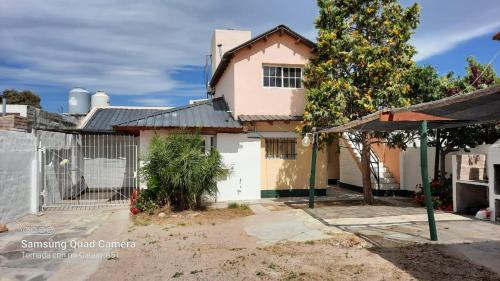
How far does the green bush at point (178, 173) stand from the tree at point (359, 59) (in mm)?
3621

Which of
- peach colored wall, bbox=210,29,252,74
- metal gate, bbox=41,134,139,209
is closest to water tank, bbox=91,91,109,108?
metal gate, bbox=41,134,139,209

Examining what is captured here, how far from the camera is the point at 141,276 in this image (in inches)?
233

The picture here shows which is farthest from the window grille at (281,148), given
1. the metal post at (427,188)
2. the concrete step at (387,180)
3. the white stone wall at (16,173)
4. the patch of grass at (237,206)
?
the white stone wall at (16,173)

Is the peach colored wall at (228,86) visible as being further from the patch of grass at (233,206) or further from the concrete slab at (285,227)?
the concrete slab at (285,227)

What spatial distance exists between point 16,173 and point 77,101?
546 inches

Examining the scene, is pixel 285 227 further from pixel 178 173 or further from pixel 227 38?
pixel 227 38

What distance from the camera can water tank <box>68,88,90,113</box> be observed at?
23.2 meters

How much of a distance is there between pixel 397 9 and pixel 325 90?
136 inches

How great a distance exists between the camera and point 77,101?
2330cm

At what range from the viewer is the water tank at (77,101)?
914 inches

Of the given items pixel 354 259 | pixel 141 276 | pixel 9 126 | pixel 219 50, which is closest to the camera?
pixel 141 276

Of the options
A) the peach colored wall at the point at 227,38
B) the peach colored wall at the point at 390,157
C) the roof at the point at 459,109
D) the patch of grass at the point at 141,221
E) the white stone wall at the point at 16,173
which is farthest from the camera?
the peach colored wall at the point at 227,38

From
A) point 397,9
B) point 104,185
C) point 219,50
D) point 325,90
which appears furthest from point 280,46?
point 104,185

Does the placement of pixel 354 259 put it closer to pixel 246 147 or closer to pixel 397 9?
pixel 246 147
